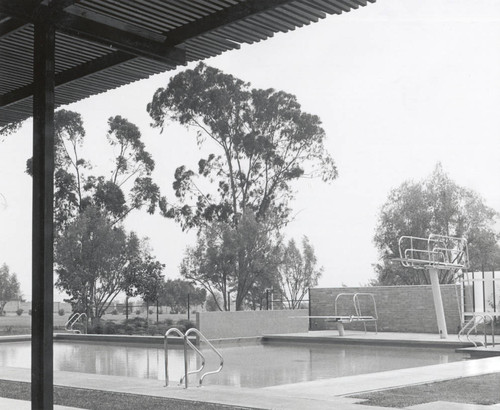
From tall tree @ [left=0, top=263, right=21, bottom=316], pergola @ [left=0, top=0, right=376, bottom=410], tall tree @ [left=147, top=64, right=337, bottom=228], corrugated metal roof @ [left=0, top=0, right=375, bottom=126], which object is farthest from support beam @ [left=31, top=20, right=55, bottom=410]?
tall tree @ [left=0, top=263, right=21, bottom=316]

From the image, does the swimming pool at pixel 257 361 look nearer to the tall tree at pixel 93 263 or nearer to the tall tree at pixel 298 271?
the tall tree at pixel 93 263

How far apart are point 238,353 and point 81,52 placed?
32.3 ft

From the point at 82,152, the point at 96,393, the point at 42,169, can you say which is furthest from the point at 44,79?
the point at 82,152

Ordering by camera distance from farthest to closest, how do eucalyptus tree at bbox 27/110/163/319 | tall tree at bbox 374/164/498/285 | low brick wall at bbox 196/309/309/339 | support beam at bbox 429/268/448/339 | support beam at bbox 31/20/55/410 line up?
tall tree at bbox 374/164/498/285 < eucalyptus tree at bbox 27/110/163/319 < low brick wall at bbox 196/309/309/339 < support beam at bbox 429/268/448/339 < support beam at bbox 31/20/55/410

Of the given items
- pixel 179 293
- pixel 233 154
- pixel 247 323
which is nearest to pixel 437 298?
pixel 247 323

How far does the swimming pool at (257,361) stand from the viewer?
37.1 ft

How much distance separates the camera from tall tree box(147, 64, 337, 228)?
33.6m

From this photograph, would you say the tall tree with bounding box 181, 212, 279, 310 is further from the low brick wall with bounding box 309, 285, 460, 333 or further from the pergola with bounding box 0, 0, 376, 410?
the pergola with bounding box 0, 0, 376, 410

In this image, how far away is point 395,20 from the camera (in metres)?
37.8

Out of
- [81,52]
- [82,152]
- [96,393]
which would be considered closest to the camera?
[81,52]

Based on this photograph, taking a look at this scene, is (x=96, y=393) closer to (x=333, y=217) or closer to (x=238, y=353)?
(x=238, y=353)

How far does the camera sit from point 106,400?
7.78 metres

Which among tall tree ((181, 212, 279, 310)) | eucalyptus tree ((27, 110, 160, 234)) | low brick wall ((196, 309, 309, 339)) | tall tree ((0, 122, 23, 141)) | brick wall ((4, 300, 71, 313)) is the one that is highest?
tall tree ((0, 122, 23, 141))

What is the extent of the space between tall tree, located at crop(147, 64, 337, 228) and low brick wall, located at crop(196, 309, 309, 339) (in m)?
13.4
